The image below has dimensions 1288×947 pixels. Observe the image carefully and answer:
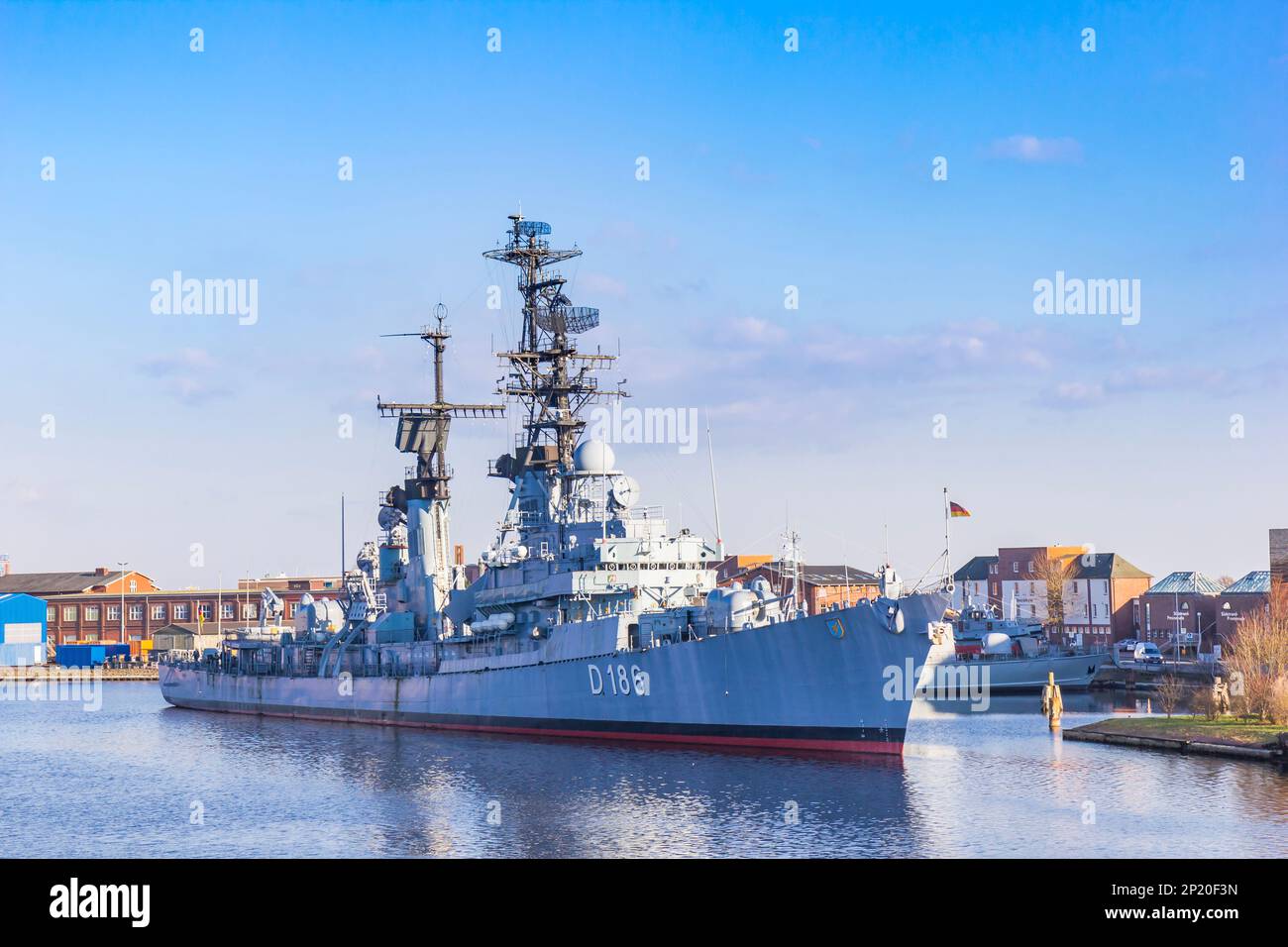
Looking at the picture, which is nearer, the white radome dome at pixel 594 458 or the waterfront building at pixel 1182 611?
the white radome dome at pixel 594 458

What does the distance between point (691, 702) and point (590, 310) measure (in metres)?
18.8

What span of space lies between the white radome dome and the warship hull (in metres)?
7.96

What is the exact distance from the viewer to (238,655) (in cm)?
6938

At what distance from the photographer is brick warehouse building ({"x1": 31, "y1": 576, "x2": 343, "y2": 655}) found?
117188 millimetres

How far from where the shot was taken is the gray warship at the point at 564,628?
125ft

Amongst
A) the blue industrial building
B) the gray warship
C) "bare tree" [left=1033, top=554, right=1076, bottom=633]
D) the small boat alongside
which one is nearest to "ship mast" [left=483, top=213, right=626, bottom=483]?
the gray warship

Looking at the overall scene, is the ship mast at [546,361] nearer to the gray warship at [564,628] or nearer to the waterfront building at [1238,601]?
the gray warship at [564,628]

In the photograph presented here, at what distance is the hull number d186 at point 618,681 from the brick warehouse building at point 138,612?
7899 cm

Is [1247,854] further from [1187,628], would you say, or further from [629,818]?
[1187,628]
